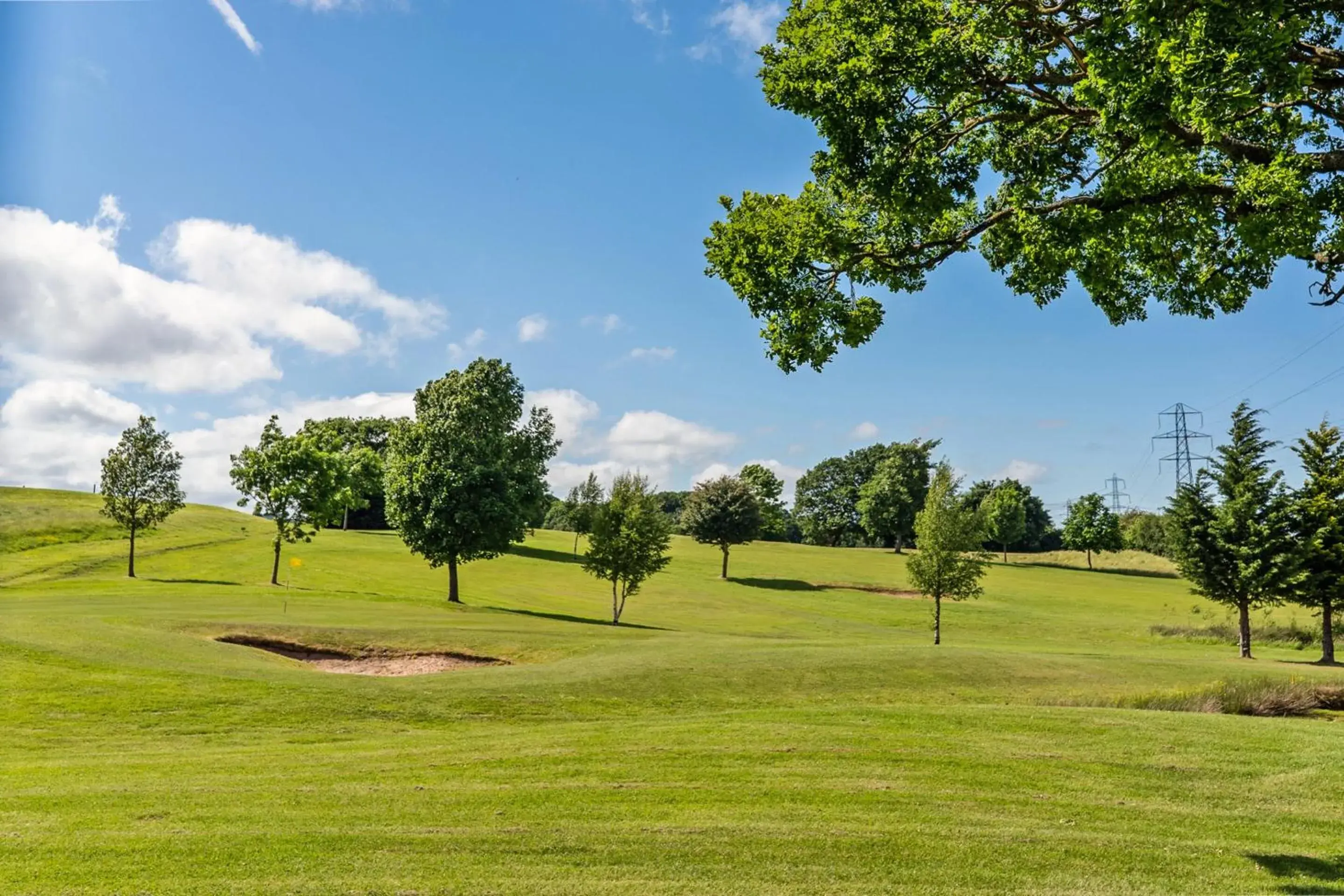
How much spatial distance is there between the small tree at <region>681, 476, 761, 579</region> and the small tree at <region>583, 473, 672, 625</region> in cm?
3436

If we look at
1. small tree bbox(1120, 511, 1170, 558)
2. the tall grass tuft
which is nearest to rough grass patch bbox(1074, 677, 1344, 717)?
the tall grass tuft

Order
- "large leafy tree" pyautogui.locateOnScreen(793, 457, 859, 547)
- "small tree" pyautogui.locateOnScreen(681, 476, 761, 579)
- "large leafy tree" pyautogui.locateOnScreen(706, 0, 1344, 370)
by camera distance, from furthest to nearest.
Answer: "large leafy tree" pyautogui.locateOnScreen(793, 457, 859, 547) < "small tree" pyautogui.locateOnScreen(681, 476, 761, 579) < "large leafy tree" pyautogui.locateOnScreen(706, 0, 1344, 370)

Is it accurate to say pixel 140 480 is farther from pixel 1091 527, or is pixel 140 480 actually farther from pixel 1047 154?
pixel 1091 527

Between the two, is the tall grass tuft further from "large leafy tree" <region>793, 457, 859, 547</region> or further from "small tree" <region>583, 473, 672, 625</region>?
"large leafy tree" <region>793, 457, 859, 547</region>

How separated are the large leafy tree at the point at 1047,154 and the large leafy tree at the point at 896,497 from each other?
10400cm

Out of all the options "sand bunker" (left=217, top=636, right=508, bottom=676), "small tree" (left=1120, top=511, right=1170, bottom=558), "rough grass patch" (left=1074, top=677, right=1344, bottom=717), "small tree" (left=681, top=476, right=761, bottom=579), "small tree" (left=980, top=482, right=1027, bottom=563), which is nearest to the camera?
"rough grass patch" (left=1074, top=677, right=1344, bottom=717)

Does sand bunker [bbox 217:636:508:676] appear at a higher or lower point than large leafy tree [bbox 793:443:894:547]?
lower

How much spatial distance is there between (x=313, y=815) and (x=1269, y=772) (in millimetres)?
17581

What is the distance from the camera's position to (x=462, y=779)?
14.3m

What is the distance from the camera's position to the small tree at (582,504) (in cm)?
8469

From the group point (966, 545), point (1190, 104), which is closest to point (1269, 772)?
point (1190, 104)

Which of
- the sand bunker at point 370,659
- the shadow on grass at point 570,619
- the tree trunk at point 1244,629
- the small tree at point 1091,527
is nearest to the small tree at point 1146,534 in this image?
the small tree at point 1091,527

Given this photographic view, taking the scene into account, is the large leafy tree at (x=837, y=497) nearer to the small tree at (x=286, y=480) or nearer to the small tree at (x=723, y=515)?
the small tree at (x=723, y=515)

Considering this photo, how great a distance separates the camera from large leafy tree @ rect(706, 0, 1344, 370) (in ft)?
29.9
